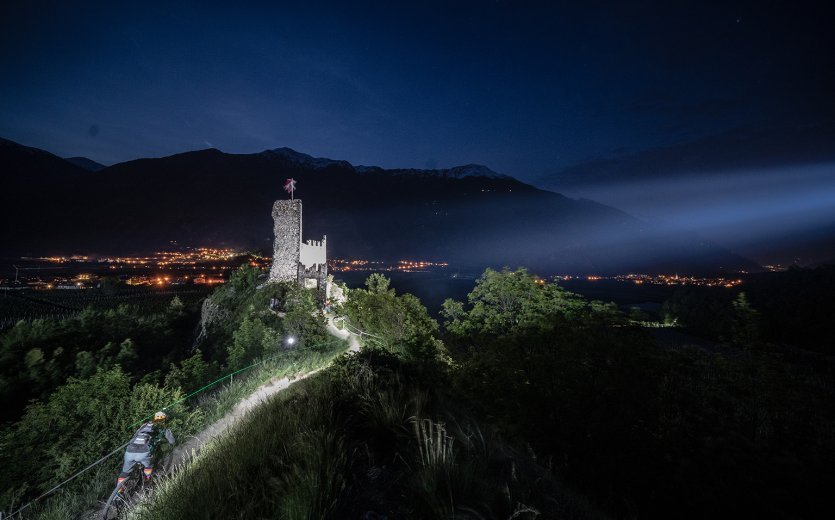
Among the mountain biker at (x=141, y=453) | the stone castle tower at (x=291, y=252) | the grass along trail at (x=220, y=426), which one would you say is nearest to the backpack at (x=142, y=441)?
the mountain biker at (x=141, y=453)

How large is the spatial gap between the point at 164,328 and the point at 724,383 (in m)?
66.7

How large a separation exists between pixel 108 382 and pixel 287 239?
72.5 ft

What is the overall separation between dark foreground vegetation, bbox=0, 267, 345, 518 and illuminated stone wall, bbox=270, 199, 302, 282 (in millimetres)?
2440

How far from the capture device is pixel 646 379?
8.86 metres

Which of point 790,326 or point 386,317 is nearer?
point 386,317

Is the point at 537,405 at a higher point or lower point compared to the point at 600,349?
lower

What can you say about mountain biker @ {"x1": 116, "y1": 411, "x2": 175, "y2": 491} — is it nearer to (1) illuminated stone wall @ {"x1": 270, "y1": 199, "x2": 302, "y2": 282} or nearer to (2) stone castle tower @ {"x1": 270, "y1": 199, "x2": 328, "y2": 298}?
(2) stone castle tower @ {"x1": 270, "y1": 199, "x2": 328, "y2": 298}

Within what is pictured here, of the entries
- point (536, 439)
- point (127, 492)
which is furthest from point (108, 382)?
point (536, 439)

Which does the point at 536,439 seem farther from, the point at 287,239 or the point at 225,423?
the point at 287,239

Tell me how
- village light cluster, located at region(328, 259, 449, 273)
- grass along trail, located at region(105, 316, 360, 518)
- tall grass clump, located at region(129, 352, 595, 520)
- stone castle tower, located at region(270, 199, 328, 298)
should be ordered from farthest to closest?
village light cluster, located at region(328, 259, 449, 273)
stone castle tower, located at region(270, 199, 328, 298)
grass along trail, located at region(105, 316, 360, 518)
tall grass clump, located at region(129, 352, 595, 520)

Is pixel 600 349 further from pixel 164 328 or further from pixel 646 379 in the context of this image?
pixel 164 328

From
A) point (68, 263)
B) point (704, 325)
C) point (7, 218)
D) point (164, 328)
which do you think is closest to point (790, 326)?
point (704, 325)

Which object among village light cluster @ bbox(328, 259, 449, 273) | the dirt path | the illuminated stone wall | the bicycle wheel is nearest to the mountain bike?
the bicycle wheel

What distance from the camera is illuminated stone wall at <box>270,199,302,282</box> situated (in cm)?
3238
